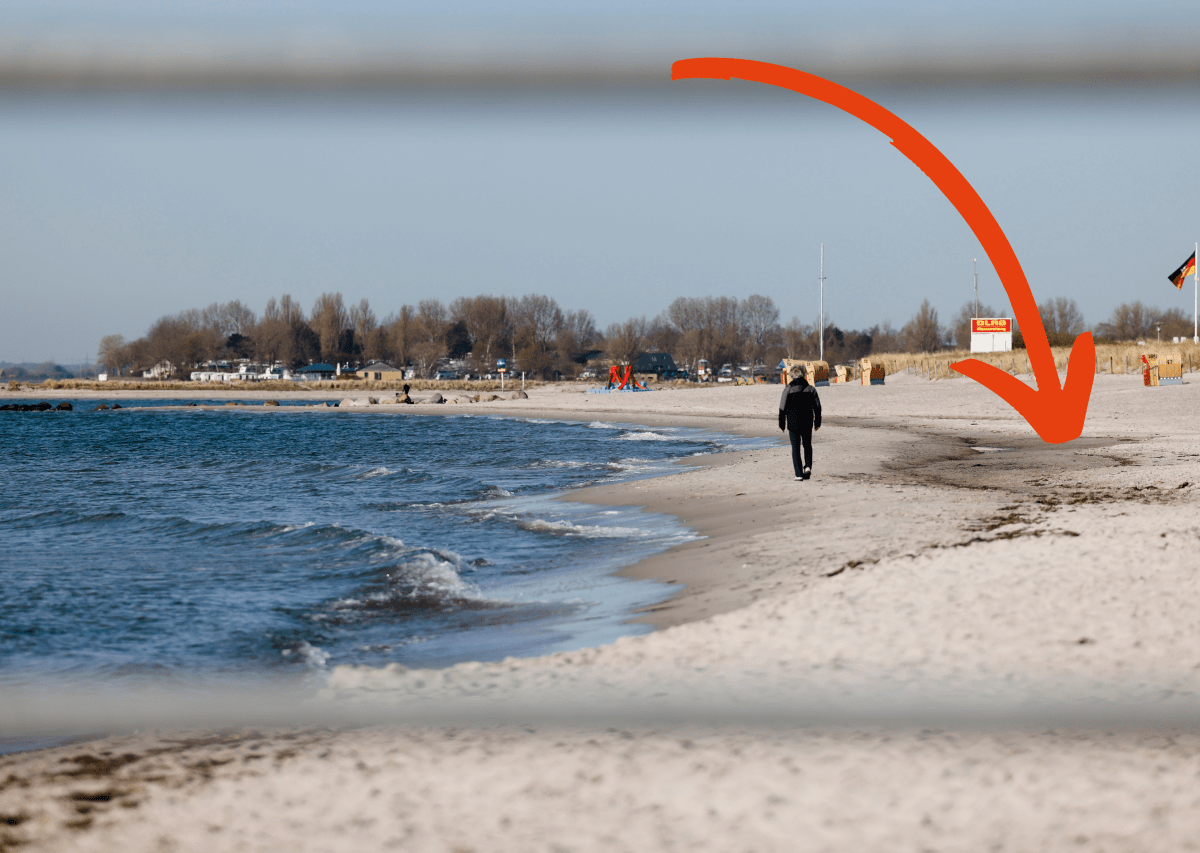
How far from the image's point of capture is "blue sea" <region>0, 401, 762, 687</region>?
7.57 metres

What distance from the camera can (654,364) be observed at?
130500 mm

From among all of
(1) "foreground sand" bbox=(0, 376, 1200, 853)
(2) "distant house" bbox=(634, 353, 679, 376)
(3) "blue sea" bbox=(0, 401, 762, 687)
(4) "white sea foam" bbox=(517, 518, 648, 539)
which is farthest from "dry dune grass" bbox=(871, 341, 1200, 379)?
(2) "distant house" bbox=(634, 353, 679, 376)

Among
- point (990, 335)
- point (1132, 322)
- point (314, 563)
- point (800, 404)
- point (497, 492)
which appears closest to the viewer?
point (314, 563)

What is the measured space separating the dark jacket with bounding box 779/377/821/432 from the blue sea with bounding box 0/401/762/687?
2.53m

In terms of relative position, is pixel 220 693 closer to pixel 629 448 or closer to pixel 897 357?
pixel 629 448

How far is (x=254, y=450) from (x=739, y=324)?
107877mm

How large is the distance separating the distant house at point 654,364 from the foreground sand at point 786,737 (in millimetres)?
119960

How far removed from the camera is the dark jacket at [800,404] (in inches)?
534

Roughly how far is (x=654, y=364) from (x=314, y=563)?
119754mm

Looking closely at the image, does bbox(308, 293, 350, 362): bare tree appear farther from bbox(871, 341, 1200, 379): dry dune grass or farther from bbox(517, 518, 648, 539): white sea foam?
bbox(517, 518, 648, 539): white sea foam

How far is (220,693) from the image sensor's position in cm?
646

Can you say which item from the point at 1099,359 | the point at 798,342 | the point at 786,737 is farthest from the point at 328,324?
the point at 786,737

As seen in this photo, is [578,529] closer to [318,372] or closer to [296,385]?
[296,385]

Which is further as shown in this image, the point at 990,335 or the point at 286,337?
the point at 286,337
